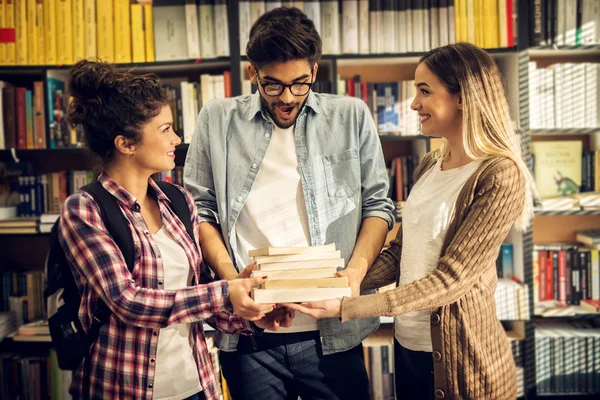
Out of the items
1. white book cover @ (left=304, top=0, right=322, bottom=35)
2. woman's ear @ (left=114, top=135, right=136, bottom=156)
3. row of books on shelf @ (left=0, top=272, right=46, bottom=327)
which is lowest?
row of books on shelf @ (left=0, top=272, right=46, bottom=327)

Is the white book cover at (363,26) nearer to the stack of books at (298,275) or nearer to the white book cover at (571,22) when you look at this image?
the white book cover at (571,22)

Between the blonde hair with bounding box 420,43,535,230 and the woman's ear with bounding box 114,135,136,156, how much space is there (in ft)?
2.54

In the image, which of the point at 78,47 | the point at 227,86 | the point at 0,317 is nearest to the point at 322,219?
the point at 227,86

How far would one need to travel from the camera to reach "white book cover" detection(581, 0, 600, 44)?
2.54m

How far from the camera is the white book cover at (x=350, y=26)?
2.55m

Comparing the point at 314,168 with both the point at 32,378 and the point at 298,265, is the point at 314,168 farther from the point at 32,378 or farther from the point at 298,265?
the point at 32,378

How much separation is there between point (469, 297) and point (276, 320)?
0.46 metres

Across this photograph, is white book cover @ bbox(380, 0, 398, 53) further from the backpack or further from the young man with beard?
the backpack

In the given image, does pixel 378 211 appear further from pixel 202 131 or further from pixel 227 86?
pixel 227 86

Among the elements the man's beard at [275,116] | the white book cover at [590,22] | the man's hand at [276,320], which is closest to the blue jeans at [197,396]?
the man's hand at [276,320]

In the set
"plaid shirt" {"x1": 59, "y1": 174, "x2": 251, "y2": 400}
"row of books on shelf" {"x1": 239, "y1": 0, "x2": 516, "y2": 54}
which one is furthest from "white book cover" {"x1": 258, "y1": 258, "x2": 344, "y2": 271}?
"row of books on shelf" {"x1": 239, "y1": 0, "x2": 516, "y2": 54}

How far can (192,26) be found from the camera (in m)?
2.55

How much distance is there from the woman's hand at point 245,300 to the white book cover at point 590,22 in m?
2.13

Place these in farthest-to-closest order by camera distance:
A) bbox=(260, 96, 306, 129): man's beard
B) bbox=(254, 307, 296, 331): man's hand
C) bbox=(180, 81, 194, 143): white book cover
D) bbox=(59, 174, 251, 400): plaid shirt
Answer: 1. bbox=(180, 81, 194, 143): white book cover
2. bbox=(260, 96, 306, 129): man's beard
3. bbox=(254, 307, 296, 331): man's hand
4. bbox=(59, 174, 251, 400): plaid shirt
